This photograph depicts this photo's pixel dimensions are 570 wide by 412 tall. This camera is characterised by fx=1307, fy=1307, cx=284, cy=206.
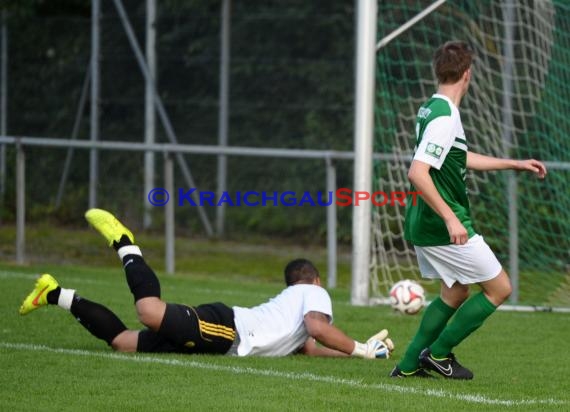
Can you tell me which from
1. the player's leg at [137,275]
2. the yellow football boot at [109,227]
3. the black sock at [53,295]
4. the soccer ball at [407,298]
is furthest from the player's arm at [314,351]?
the soccer ball at [407,298]

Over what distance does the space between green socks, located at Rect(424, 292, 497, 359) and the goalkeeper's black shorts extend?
1418 millimetres

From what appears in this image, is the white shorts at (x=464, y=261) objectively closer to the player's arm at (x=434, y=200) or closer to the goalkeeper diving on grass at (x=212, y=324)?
the player's arm at (x=434, y=200)

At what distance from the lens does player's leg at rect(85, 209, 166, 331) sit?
7242mm

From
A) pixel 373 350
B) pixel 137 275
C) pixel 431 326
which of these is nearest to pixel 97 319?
pixel 137 275

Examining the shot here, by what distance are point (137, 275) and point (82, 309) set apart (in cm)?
42

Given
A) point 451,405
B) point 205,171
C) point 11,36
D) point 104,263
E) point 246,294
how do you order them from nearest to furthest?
point 451,405
point 246,294
point 104,263
point 205,171
point 11,36

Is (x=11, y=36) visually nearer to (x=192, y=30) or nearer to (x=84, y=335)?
(x=192, y=30)

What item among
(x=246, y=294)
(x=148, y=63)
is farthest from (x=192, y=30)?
(x=246, y=294)

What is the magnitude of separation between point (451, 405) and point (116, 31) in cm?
1097

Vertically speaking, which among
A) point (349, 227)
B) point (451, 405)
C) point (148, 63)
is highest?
point (148, 63)

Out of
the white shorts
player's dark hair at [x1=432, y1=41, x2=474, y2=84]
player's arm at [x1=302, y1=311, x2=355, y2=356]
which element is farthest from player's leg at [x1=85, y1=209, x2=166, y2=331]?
player's dark hair at [x1=432, y1=41, x2=474, y2=84]

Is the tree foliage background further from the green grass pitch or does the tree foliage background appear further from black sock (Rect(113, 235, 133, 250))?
black sock (Rect(113, 235, 133, 250))

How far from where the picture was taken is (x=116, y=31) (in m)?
16.1

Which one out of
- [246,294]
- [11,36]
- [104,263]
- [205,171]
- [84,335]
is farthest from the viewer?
[11,36]
